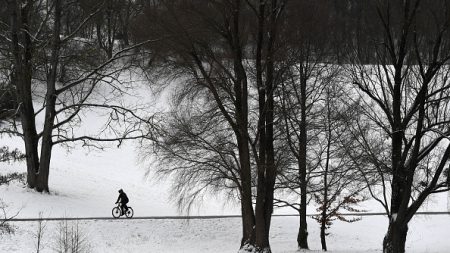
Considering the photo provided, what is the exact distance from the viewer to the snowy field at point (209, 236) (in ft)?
72.2

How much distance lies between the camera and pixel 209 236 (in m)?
25.5

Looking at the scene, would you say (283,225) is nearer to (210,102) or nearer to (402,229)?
(210,102)

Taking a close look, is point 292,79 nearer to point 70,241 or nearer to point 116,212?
point 70,241

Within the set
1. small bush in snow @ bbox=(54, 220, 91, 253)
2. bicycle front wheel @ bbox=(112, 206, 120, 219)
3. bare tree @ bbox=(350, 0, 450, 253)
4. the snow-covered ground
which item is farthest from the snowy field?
bare tree @ bbox=(350, 0, 450, 253)

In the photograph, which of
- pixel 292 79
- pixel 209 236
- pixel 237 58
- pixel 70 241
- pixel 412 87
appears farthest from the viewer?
pixel 209 236

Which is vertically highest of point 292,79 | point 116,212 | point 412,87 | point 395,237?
point 292,79

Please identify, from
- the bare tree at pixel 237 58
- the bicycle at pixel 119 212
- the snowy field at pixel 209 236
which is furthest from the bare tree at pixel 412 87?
the bicycle at pixel 119 212

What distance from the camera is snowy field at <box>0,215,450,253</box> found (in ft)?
72.2

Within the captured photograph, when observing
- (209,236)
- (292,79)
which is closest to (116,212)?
(209,236)

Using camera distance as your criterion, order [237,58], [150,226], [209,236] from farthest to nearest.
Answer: [209,236] → [150,226] → [237,58]

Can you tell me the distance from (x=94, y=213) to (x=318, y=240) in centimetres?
1028

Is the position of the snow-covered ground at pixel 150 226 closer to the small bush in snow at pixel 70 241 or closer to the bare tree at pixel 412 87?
the small bush in snow at pixel 70 241

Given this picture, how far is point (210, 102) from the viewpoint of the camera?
20.9 meters

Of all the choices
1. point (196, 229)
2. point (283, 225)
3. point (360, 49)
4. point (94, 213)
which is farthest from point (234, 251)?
point (360, 49)
